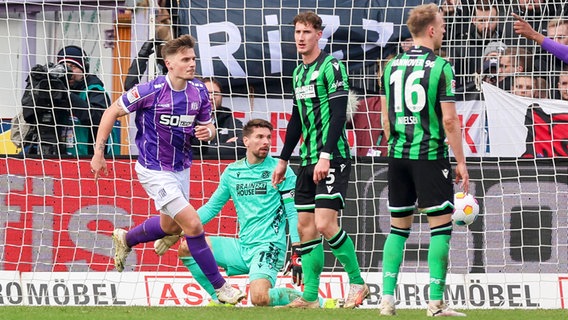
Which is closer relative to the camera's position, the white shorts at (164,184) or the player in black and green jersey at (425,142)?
the player in black and green jersey at (425,142)

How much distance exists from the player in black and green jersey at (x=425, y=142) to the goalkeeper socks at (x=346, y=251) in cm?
106

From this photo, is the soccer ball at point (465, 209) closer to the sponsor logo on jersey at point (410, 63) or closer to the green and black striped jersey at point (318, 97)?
the green and black striped jersey at point (318, 97)

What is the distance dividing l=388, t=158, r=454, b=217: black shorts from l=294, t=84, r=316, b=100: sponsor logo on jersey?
126cm

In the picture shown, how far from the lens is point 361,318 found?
8219mm

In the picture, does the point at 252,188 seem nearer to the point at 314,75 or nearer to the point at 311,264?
the point at 311,264

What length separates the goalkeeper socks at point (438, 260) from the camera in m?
8.21

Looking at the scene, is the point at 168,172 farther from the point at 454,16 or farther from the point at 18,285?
the point at 454,16

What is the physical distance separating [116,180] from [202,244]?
9.46 feet

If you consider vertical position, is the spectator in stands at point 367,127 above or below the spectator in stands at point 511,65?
below

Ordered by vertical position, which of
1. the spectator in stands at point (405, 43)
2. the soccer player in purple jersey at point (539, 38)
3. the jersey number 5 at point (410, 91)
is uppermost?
the spectator in stands at point (405, 43)

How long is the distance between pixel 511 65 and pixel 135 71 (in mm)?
4157

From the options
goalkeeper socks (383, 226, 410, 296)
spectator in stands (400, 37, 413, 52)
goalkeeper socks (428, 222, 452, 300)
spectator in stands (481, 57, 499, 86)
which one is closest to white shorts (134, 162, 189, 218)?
goalkeeper socks (383, 226, 410, 296)

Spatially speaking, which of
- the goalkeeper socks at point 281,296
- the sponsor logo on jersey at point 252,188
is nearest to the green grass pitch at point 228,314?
the goalkeeper socks at point 281,296

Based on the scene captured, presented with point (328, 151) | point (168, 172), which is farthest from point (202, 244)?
point (328, 151)
